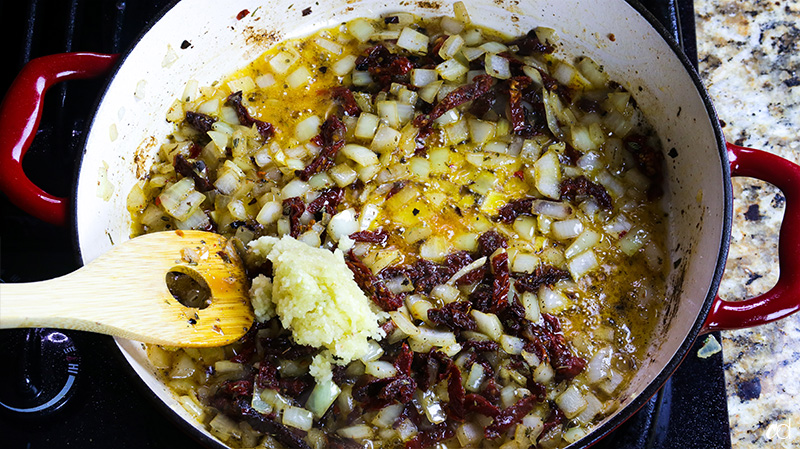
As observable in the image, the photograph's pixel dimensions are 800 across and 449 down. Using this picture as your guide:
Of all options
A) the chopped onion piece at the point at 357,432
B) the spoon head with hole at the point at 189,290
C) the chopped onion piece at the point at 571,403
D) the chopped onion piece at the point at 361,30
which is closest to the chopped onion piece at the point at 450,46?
the chopped onion piece at the point at 361,30

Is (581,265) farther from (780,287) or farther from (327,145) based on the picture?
(327,145)

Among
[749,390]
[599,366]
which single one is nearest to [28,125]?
[599,366]

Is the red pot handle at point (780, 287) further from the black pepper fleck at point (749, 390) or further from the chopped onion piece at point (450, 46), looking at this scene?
the chopped onion piece at point (450, 46)

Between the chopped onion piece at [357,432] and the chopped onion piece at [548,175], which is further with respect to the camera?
the chopped onion piece at [548,175]

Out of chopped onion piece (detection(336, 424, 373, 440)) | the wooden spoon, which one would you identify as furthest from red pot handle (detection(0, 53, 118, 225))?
chopped onion piece (detection(336, 424, 373, 440))

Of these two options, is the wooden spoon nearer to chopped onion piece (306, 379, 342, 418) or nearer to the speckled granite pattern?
chopped onion piece (306, 379, 342, 418)
